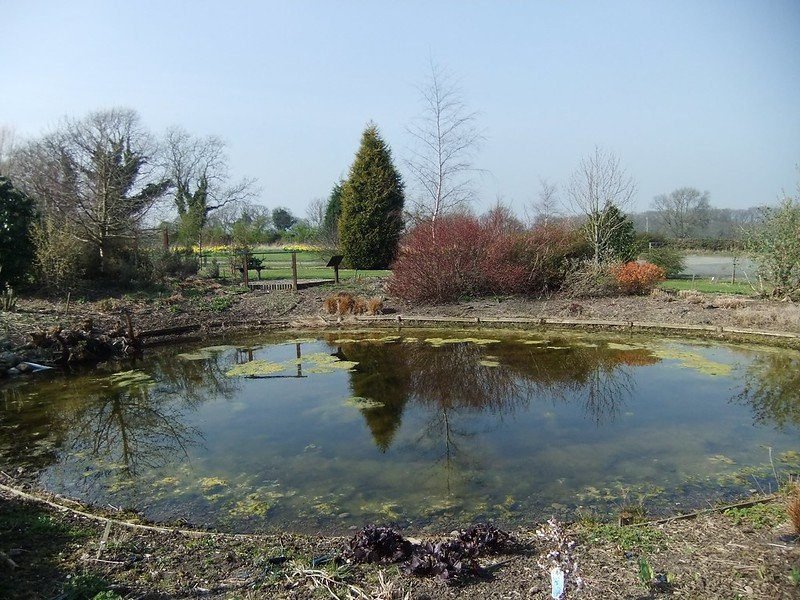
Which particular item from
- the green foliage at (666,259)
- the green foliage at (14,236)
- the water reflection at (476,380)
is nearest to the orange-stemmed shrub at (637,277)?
the water reflection at (476,380)

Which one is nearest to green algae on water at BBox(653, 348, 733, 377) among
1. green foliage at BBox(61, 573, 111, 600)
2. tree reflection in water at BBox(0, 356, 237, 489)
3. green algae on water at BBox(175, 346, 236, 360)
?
tree reflection in water at BBox(0, 356, 237, 489)

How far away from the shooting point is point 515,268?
15828mm

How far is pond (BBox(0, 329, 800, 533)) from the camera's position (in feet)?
17.2

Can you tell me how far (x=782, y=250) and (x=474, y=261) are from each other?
7.59 metres

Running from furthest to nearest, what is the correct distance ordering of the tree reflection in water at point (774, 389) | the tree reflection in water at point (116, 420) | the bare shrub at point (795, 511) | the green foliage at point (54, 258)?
the green foliage at point (54, 258) < the tree reflection in water at point (774, 389) < the tree reflection in water at point (116, 420) < the bare shrub at point (795, 511)

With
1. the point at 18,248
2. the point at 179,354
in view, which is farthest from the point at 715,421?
the point at 18,248

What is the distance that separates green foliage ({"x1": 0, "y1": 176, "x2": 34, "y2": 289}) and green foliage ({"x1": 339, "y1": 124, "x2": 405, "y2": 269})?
Result: 41.7ft

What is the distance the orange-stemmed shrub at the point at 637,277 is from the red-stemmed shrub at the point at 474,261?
1590mm

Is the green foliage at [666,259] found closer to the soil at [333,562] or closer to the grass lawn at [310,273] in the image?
the grass lawn at [310,273]

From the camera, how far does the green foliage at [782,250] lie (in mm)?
14000

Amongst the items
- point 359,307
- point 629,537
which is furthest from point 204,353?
point 629,537

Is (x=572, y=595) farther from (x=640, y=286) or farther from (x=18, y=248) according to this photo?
(x=18, y=248)

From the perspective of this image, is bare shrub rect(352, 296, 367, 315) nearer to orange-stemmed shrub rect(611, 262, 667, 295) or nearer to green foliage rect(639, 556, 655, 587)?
orange-stemmed shrub rect(611, 262, 667, 295)

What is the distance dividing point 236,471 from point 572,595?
3.87 m
